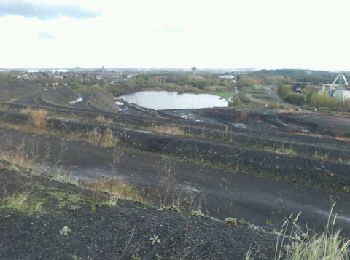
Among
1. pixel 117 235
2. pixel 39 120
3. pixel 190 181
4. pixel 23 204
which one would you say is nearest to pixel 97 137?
pixel 39 120

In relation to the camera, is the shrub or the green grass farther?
the shrub

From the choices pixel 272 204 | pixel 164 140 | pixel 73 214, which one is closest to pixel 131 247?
pixel 73 214

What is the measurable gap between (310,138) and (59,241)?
26.5 metres

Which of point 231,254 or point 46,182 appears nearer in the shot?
point 231,254

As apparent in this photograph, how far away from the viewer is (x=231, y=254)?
21.6 feet

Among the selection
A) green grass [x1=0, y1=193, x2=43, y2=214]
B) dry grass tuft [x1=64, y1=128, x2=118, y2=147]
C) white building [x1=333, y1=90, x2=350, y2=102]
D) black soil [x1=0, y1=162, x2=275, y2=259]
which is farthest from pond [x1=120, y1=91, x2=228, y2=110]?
black soil [x1=0, y1=162, x2=275, y2=259]

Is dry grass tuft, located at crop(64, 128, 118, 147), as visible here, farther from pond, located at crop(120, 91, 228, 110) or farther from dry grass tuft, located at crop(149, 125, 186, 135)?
pond, located at crop(120, 91, 228, 110)

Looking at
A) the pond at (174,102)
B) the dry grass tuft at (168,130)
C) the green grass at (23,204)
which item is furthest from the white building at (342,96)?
the green grass at (23,204)

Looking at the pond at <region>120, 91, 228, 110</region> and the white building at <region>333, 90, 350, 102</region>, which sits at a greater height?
the white building at <region>333, 90, 350, 102</region>

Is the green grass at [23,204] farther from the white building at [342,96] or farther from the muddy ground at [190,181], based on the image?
the white building at [342,96]

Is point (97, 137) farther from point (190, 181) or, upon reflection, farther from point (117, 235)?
point (117, 235)

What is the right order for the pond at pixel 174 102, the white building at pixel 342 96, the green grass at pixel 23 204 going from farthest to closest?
the pond at pixel 174 102
the white building at pixel 342 96
the green grass at pixel 23 204

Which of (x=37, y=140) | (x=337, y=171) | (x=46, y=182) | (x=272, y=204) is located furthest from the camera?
(x=37, y=140)

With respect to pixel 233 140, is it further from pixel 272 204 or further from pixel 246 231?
pixel 246 231
